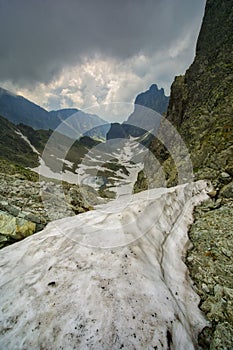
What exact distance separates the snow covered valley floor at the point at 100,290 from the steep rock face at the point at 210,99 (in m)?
8.94

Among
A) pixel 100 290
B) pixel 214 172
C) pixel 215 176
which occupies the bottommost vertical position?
pixel 100 290

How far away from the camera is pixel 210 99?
28953mm

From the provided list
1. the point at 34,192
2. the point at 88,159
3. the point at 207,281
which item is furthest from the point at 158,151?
the point at 88,159

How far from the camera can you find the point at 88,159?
495 ft

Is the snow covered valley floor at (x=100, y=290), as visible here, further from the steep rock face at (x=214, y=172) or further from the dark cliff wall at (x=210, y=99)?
the dark cliff wall at (x=210, y=99)

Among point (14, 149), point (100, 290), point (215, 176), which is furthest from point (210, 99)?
point (14, 149)

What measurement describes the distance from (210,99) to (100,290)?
34362 millimetres

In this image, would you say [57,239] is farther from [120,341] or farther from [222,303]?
[222,303]

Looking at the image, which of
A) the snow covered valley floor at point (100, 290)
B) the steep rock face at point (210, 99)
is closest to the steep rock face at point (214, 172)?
the steep rock face at point (210, 99)

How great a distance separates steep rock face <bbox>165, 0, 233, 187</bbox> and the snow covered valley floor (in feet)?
29.3

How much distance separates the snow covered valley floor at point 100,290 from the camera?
2.81 meters

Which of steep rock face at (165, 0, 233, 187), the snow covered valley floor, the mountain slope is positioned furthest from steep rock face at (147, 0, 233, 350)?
the mountain slope

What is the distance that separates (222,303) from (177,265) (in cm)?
134

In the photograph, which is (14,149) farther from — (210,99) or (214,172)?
(214,172)
